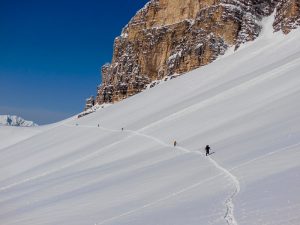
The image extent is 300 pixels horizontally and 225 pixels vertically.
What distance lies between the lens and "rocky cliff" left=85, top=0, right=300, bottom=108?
89.4 m

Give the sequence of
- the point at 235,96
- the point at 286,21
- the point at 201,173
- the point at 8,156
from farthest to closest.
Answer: the point at 286,21
the point at 8,156
the point at 235,96
the point at 201,173

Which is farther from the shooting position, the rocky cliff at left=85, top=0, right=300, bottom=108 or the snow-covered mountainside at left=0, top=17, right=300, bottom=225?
the rocky cliff at left=85, top=0, right=300, bottom=108

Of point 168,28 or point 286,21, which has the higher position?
point 168,28

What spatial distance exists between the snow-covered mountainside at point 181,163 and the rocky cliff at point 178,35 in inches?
1041

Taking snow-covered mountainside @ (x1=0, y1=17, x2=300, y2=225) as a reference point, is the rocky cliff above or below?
above

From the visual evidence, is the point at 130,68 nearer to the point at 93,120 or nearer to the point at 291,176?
the point at 93,120

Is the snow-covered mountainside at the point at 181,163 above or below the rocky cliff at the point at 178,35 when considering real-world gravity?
below

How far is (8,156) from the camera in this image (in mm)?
55844

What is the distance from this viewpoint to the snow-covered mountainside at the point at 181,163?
15.7 m

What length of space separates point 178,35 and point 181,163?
79718 mm

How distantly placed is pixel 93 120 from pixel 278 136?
4646 centimetres

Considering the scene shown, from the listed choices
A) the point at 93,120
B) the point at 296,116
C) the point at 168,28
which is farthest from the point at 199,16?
the point at 296,116

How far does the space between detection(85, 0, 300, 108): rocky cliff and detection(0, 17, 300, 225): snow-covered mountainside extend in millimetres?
26443

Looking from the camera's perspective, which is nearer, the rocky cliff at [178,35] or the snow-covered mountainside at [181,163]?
the snow-covered mountainside at [181,163]
